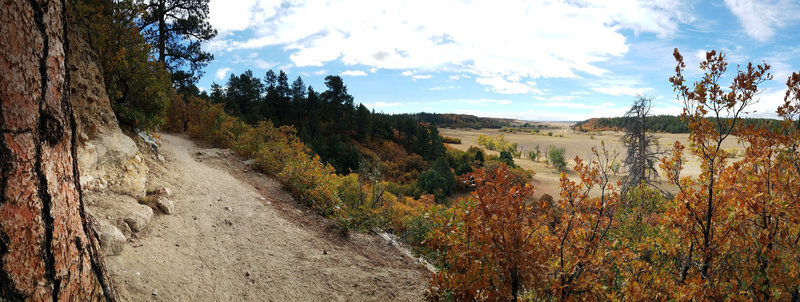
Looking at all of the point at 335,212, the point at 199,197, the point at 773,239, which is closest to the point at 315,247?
the point at 335,212

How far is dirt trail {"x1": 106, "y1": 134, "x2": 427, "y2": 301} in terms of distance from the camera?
13.4 feet

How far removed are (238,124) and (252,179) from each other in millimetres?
5345

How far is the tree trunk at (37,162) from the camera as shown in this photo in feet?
6.16

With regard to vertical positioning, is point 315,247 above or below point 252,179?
below

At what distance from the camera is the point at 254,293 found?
14.5ft

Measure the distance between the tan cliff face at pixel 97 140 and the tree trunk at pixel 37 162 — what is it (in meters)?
3.33

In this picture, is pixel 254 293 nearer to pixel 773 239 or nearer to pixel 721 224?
pixel 721 224

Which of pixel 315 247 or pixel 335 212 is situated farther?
pixel 335 212

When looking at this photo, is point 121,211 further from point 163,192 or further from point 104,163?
point 163,192

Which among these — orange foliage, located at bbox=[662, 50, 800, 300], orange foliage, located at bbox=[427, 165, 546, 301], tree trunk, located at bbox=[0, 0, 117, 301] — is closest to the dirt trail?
tree trunk, located at bbox=[0, 0, 117, 301]

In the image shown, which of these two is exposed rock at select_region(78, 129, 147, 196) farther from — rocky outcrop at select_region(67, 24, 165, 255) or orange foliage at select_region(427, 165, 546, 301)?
orange foliage at select_region(427, 165, 546, 301)

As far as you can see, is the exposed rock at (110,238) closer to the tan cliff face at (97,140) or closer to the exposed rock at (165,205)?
the tan cliff face at (97,140)

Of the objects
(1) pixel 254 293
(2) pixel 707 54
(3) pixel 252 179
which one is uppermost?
(2) pixel 707 54

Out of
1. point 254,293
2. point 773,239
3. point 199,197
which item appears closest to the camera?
point 773,239
